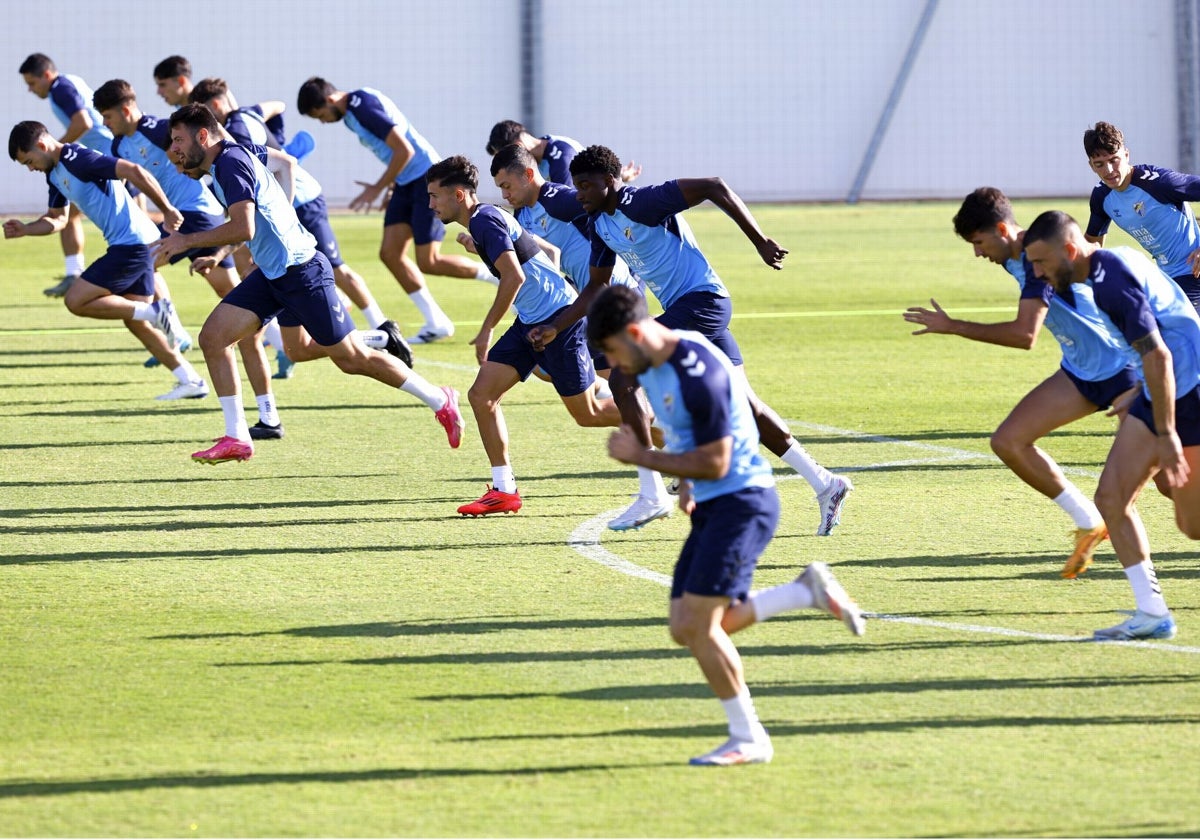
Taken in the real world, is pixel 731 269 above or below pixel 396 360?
below

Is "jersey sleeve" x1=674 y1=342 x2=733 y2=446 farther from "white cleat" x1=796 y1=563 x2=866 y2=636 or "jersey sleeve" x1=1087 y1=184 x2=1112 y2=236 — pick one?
"jersey sleeve" x1=1087 y1=184 x2=1112 y2=236

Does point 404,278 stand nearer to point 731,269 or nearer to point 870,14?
point 731,269

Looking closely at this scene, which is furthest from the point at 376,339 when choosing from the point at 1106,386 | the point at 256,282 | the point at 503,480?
the point at 1106,386

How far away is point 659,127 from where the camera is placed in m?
37.2

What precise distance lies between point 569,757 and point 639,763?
10.0 inches

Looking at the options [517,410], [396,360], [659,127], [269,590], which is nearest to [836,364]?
[517,410]

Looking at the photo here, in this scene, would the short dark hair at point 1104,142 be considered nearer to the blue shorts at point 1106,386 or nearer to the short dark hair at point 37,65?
the blue shorts at point 1106,386

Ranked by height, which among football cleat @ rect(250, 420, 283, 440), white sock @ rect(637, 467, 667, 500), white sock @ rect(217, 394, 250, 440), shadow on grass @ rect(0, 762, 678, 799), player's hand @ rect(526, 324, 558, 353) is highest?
player's hand @ rect(526, 324, 558, 353)

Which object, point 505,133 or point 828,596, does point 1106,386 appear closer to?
point 828,596

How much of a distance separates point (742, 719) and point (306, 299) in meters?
6.21

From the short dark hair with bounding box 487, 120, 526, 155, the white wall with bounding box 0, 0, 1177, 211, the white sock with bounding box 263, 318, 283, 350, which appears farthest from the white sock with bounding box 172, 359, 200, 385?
the white wall with bounding box 0, 0, 1177, 211

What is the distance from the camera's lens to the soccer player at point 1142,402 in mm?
7078

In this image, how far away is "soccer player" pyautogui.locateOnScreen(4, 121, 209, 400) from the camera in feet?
46.3

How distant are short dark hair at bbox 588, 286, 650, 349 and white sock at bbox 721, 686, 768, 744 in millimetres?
1297
